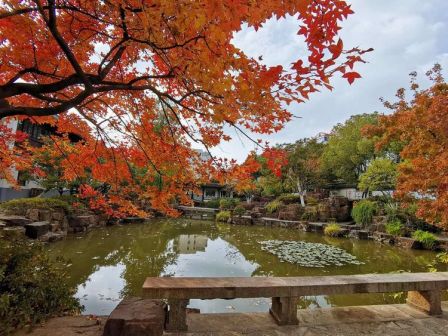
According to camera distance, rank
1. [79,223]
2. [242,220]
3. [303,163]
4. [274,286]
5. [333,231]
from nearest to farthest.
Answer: [274,286] → [79,223] → [333,231] → [242,220] → [303,163]

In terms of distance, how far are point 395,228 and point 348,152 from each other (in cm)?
1099

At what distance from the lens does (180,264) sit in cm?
901

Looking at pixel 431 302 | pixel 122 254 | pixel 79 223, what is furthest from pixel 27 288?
pixel 79 223

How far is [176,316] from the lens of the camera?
250cm

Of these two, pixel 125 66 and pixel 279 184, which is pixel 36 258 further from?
pixel 279 184

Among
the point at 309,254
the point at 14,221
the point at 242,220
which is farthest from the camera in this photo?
the point at 242,220

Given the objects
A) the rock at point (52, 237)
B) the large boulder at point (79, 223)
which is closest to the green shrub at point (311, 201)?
the large boulder at point (79, 223)

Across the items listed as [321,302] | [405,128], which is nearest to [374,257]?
[405,128]

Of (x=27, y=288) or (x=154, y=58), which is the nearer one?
(x=27, y=288)

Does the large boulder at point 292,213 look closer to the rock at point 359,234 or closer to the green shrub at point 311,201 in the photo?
the green shrub at point 311,201

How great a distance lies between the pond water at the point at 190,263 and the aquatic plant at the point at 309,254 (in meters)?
0.28

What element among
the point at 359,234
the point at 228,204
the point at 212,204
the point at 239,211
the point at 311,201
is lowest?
the point at 359,234

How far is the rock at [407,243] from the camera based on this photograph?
41.3ft

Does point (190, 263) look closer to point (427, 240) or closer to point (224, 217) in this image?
point (427, 240)
